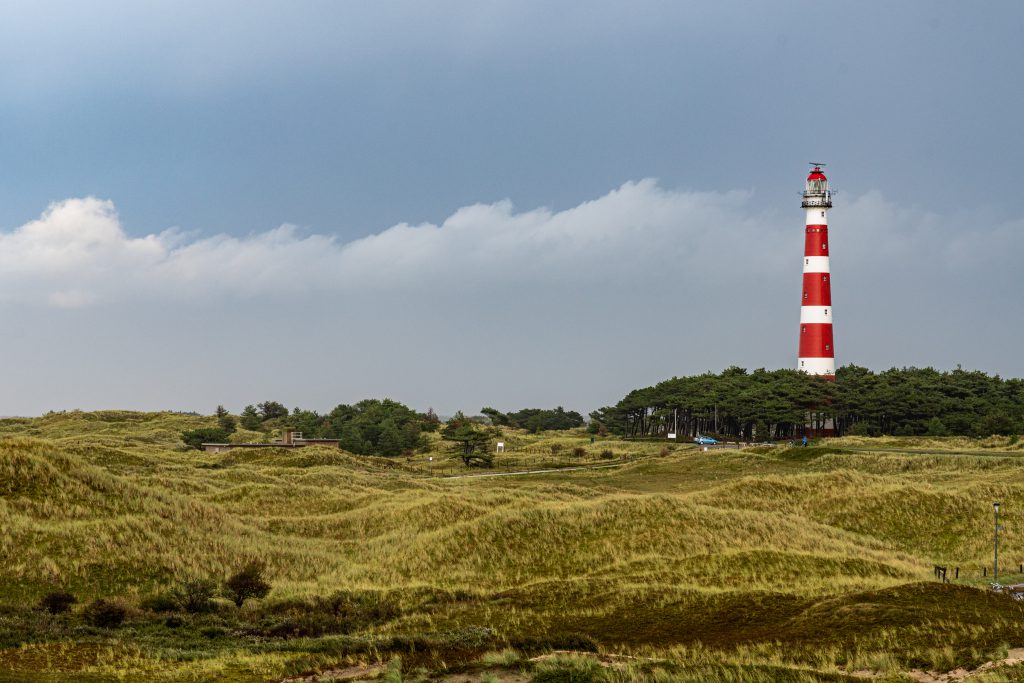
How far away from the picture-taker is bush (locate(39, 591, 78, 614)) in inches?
1288

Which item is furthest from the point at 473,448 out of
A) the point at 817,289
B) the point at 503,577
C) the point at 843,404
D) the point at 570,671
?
the point at 570,671

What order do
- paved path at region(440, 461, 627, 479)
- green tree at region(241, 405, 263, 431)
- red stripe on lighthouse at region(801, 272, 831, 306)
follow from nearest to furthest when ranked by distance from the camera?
1. paved path at region(440, 461, 627, 479)
2. red stripe on lighthouse at region(801, 272, 831, 306)
3. green tree at region(241, 405, 263, 431)

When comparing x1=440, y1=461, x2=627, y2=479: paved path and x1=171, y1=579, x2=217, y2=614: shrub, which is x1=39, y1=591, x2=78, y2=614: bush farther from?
x1=440, y1=461, x2=627, y2=479: paved path

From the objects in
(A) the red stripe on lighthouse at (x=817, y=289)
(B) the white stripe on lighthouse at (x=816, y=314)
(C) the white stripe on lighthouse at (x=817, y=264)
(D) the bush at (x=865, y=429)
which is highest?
(C) the white stripe on lighthouse at (x=817, y=264)

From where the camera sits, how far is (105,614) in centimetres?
3164

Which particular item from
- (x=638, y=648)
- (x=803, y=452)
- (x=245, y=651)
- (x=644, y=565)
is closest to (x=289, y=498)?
(x=644, y=565)

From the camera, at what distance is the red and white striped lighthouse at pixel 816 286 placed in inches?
4985

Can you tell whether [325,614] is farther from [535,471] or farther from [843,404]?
[843,404]

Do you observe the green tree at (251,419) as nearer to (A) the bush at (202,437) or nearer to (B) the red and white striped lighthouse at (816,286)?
(A) the bush at (202,437)

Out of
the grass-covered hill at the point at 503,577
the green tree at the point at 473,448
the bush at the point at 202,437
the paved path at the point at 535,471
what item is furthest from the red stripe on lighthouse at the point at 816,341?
the bush at the point at 202,437

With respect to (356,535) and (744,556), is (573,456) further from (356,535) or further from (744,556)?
(744,556)

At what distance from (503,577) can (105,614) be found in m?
17.6

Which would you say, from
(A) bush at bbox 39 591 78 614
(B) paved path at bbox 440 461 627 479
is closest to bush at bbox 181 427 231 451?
(B) paved path at bbox 440 461 627 479

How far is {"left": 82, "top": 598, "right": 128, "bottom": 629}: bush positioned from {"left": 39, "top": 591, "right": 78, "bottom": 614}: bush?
88 centimetres
